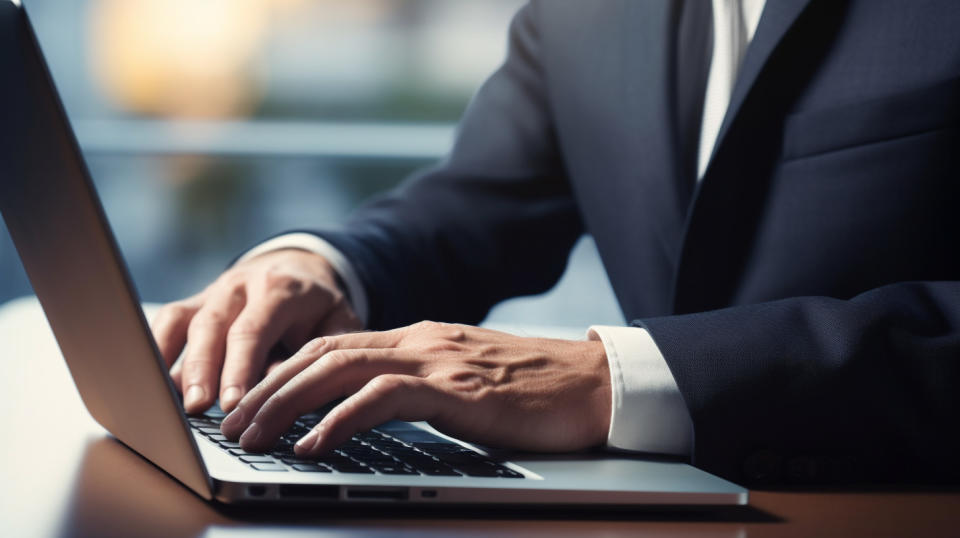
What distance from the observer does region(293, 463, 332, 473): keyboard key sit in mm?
479

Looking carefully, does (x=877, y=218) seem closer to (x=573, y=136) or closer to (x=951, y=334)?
(x=951, y=334)

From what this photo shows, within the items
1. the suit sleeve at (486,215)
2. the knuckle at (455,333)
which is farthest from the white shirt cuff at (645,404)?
the suit sleeve at (486,215)

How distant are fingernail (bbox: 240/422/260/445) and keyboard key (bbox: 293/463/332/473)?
0.04 m

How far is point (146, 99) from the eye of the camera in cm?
402

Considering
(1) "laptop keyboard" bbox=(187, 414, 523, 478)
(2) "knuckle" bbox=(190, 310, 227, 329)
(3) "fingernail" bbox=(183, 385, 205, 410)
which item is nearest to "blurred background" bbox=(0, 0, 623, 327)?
(2) "knuckle" bbox=(190, 310, 227, 329)

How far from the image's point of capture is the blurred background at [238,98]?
12.4 ft

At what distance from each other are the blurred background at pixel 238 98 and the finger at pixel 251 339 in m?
2.91

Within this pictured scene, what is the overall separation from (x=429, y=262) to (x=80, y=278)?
67 cm

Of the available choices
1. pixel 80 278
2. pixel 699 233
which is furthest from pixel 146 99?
pixel 80 278

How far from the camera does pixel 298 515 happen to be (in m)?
0.45

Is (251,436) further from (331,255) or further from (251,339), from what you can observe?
(331,255)

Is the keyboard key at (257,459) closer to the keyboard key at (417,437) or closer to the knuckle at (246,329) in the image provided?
the keyboard key at (417,437)

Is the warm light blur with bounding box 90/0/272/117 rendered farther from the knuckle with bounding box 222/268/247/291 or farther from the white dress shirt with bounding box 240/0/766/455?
the white dress shirt with bounding box 240/0/766/455

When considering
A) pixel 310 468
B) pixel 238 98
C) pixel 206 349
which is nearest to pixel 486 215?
pixel 206 349
